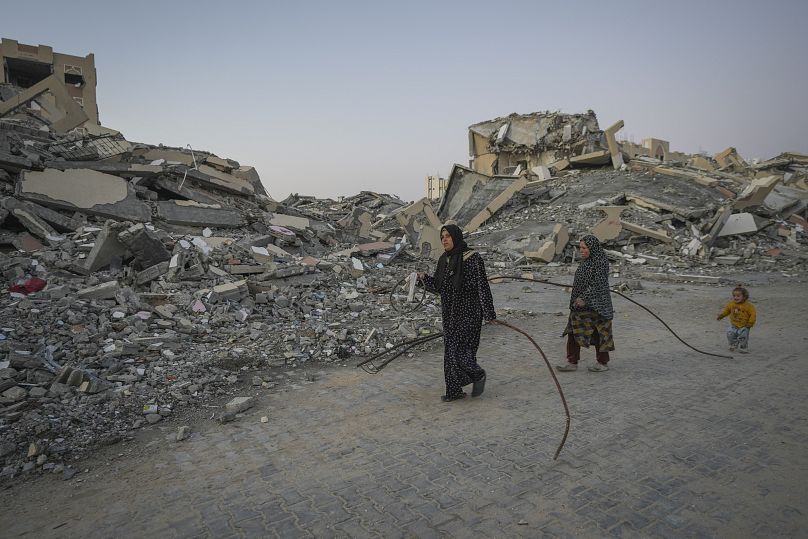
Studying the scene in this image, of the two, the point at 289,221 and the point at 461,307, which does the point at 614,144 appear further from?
the point at 461,307

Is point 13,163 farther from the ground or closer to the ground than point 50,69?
closer to the ground

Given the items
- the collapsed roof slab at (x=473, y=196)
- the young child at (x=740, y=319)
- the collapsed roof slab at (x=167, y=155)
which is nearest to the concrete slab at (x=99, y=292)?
the collapsed roof slab at (x=167, y=155)

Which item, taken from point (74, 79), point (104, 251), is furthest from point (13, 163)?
point (74, 79)

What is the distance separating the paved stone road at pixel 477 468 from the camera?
2.60m

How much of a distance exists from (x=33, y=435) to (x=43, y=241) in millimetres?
6447

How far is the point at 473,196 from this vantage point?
786 inches

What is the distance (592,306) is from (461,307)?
1.55 meters

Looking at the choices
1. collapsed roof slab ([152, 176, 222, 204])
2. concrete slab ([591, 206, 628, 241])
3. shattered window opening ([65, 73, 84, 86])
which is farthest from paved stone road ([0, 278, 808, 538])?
shattered window opening ([65, 73, 84, 86])

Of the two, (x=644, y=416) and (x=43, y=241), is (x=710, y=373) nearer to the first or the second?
(x=644, y=416)

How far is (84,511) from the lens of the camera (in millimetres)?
2826

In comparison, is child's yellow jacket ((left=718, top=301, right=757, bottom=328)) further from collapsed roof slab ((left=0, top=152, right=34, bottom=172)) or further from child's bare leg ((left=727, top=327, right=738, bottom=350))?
collapsed roof slab ((left=0, top=152, right=34, bottom=172))

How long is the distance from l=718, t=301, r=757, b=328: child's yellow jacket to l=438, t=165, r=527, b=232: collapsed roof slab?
42.6 ft

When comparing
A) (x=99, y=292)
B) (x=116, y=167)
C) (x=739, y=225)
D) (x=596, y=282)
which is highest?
(x=116, y=167)

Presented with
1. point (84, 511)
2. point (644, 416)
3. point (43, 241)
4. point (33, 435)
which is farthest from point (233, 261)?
point (644, 416)
